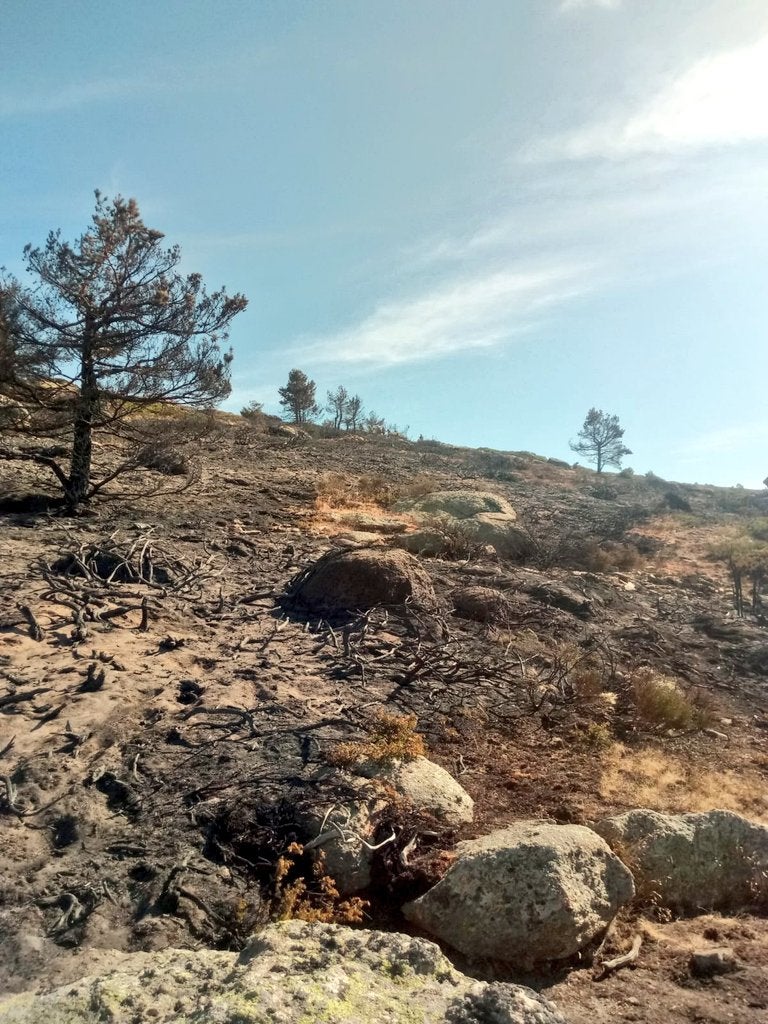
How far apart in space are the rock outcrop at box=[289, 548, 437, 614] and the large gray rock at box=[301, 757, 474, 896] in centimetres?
333

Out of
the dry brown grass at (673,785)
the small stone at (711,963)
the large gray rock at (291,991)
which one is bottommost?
the small stone at (711,963)

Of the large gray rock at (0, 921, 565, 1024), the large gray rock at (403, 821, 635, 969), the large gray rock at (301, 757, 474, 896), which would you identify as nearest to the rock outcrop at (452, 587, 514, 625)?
the large gray rock at (301, 757, 474, 896)

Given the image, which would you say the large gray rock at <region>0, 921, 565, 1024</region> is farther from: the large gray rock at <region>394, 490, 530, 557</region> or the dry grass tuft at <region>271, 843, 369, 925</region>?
the large gray rock at <region>394, 490, 530, 557</region>

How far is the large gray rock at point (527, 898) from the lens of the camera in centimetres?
335

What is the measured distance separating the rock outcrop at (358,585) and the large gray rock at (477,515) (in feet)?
14.5

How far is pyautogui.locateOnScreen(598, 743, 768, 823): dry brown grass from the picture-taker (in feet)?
17.2

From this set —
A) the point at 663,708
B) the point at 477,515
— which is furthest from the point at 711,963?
the point at 477,515

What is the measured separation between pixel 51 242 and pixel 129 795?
9054 mm

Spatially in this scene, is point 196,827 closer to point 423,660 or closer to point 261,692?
point 261,692

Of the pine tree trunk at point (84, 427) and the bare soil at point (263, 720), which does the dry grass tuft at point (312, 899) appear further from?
the pine tree trunk at point (84, 427)

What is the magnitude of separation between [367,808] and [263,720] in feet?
4.55

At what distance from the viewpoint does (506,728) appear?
6359 mm

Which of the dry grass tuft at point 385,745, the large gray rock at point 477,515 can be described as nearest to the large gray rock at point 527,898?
the dry grass tuft at point 385,745

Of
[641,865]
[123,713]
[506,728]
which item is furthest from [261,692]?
[641,865]
